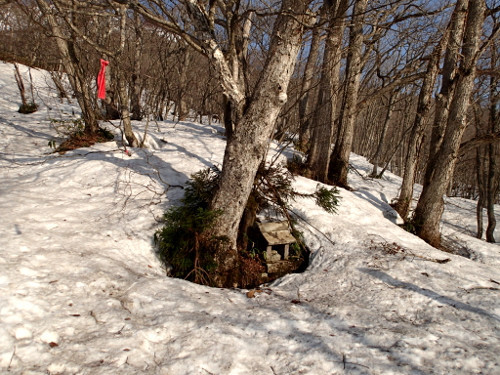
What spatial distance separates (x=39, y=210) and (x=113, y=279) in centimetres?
190

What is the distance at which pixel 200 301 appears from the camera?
273 cm

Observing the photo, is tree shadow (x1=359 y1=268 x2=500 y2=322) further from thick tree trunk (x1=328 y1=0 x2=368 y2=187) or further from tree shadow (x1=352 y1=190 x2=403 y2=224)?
thick tree trunk (x1=328 y1=0 x2=368 y2=187)

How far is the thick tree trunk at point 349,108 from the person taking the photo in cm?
647

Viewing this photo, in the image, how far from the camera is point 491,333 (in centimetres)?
248

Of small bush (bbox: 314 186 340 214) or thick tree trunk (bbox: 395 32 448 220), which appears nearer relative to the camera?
small bush (bbox: 314 186 340 214)

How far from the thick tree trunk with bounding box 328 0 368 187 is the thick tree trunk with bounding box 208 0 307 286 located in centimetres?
379

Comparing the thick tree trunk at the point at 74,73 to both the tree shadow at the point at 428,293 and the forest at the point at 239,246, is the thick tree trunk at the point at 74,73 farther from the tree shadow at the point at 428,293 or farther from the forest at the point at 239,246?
the tree shadow at the point at 428,293

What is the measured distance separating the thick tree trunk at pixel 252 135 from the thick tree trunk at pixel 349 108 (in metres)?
3.79

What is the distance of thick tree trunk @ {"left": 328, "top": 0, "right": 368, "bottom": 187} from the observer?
6.47 meters

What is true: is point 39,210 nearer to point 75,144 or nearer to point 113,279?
point 113,279

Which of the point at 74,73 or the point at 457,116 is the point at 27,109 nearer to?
the point at 74,73

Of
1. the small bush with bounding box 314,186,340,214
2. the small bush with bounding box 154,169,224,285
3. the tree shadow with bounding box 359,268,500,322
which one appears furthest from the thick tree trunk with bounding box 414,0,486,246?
the small bush with bounding box 154,169,224,285

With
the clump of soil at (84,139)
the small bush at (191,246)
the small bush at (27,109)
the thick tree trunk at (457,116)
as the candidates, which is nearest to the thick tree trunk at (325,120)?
the thick tree trunk at (457,116)

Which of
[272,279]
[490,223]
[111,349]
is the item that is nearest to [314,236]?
[272,279]
